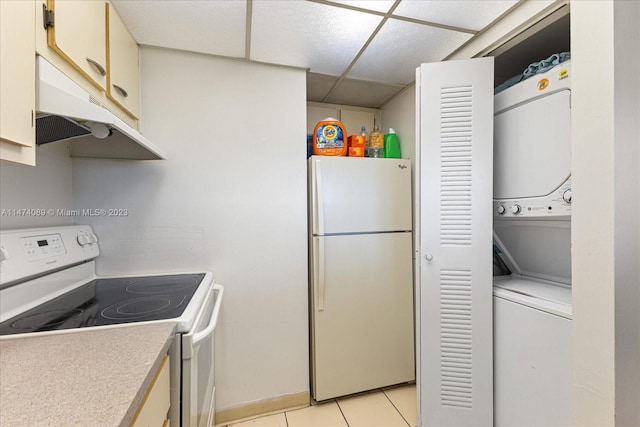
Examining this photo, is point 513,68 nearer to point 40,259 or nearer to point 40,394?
point 40,394

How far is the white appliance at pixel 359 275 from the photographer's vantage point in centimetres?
185

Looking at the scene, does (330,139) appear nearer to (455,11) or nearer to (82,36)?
(455,11)

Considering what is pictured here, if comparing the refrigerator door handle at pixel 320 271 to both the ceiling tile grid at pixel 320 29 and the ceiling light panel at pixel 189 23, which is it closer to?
the ceiling tile grid at pixel 320 29

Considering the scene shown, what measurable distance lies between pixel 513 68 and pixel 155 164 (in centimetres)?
234

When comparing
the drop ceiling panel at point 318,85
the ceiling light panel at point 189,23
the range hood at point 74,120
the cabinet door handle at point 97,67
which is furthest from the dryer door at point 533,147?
the cabinet door handle at point 97,67

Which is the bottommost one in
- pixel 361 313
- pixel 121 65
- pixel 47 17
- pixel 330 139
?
pixel 361 313

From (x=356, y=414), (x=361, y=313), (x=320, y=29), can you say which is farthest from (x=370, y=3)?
(x=356, y=414)

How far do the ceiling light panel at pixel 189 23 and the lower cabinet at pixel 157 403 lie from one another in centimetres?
149

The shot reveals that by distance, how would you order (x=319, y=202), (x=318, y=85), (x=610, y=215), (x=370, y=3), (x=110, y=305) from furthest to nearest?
(x=318, y=85) < (x=319, y=202) < (x=370, y=3) < (x=110, y=305) < (x=610, y=215)

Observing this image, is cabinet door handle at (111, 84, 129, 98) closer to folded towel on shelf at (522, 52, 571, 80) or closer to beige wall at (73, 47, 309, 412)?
beige wall at (73, 47, 309, 412)

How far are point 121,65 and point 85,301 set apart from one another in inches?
44.0

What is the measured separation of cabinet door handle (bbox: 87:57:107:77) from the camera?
Answer: 3.64 ft

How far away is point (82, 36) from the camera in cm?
106

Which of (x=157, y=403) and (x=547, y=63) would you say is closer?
(x=157, y=403)
